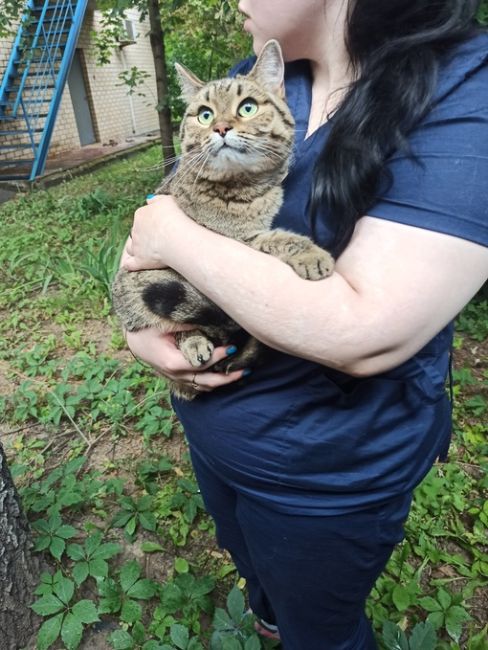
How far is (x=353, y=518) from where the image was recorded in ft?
3.50

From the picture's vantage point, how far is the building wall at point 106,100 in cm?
1025

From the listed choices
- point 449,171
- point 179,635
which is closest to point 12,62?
point 179,635

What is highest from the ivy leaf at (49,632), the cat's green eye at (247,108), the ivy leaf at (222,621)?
the cat's green eye at (247,108)

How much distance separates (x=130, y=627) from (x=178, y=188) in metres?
1.60

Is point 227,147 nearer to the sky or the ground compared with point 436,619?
nearer to the sky

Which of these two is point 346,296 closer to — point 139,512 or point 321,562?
point 321,562

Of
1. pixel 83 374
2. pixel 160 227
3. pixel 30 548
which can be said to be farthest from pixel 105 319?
pixel 160 227

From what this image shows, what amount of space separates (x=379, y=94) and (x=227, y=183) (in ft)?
1.80

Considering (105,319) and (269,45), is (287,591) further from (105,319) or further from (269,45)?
(105,319)

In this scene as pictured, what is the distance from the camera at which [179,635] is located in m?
1.60

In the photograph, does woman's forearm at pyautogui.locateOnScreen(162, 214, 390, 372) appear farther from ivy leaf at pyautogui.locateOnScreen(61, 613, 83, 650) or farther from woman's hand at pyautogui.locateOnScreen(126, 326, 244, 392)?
ivy leaf at pyautogui.locateOnScreen(61, 613, 83, 650)

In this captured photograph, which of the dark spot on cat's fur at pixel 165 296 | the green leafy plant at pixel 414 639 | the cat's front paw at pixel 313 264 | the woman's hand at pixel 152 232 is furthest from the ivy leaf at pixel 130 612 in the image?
the cat's front paw at pixel 313 264

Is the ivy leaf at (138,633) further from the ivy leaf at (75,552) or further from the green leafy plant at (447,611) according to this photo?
the green leafy plant at (447,611)

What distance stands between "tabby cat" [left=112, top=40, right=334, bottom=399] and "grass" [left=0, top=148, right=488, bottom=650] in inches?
17.7
